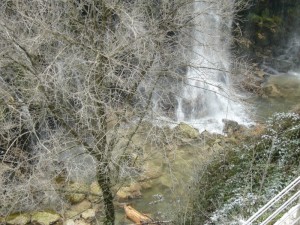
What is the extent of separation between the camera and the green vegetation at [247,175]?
23.5 ft

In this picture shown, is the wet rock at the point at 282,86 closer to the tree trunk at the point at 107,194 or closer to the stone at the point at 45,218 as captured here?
the stone at the point at 45,218

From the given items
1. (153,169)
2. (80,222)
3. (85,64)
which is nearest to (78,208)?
(80,222)

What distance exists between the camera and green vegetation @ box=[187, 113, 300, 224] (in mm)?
7164

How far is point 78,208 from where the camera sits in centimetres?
966

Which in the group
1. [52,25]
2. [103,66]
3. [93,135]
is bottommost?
[93,135]

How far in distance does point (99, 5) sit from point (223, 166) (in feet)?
13.3

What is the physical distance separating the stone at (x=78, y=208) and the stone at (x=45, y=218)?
25 cm

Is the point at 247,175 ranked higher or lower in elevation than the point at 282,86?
higher

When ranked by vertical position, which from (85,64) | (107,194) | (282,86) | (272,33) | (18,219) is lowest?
(18,219)

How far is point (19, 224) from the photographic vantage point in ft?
30.0

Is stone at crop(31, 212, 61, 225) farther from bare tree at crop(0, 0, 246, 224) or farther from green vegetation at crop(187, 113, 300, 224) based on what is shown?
green vegetation at crop(187, 113, 300, 224)

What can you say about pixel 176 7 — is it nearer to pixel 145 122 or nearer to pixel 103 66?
pixel 103 66

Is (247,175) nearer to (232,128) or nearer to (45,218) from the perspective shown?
(45,218)

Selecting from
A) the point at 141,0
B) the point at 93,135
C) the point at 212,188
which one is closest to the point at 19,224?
the point at 93,135
